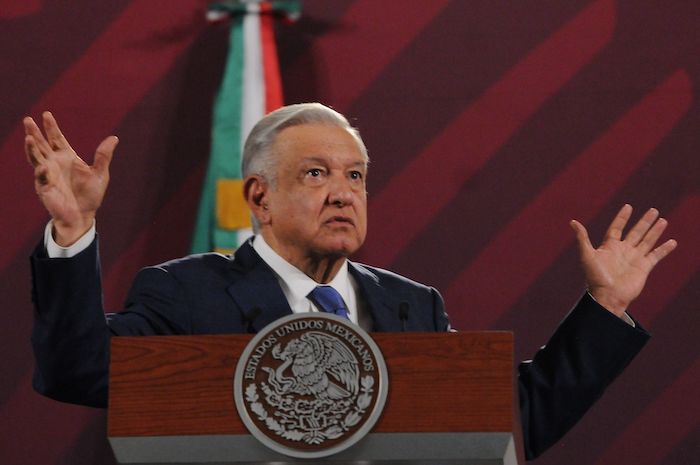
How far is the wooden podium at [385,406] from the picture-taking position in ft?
5.83

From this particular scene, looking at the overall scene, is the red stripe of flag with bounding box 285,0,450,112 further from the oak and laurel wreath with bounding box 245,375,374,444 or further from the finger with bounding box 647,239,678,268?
the oak and laurel wreath with bounding box 245,375,374,444

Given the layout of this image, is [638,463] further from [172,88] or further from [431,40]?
[172,88]

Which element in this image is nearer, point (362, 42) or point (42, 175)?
point (42, 175)

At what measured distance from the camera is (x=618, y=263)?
8.33 ft

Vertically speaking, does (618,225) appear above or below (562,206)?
above

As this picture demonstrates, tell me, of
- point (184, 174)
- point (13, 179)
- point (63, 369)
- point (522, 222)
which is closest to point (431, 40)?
point (522, 222)

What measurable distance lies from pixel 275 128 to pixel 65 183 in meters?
0.61

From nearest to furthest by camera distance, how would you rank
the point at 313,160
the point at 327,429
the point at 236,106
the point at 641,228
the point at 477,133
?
the point at 327,429 < the point at 313,160 < the point at 641,228 < the point at 236,106 < the point at 477,133

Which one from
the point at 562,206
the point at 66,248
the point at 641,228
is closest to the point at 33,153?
the point at 66,248

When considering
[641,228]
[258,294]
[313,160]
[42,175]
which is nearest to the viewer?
[42,175]

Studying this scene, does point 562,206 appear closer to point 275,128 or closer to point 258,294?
point 275,128

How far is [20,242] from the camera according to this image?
411 centimetres

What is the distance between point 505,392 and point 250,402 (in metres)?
0.38

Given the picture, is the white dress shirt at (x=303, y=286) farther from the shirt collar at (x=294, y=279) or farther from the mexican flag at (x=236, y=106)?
the mexican flag at (x=236, y=106)
